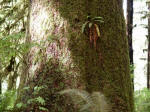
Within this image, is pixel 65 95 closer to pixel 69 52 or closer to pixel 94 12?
pixel 69 52

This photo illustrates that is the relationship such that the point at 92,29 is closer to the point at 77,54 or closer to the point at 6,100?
the point at 77,54

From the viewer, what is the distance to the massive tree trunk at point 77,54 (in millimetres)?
3322

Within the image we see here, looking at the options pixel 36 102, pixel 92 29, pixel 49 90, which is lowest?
pixel 36 102

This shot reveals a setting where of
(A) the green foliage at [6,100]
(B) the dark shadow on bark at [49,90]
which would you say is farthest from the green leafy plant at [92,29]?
(A) the green foliage at [6,100]

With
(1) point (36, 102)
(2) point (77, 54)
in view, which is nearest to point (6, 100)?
(1) point (36, 102)

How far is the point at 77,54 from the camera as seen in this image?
3.37 m

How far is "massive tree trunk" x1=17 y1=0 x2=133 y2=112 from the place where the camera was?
332 centimetres

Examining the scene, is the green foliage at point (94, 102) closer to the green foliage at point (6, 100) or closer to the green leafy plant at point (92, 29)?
the green leafy plant at point (92, 29)

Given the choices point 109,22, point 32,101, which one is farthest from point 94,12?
point 32,101

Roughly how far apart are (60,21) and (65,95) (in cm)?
107

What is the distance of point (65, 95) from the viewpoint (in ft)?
10.6

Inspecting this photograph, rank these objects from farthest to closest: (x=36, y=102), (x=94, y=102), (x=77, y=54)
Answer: (x=77, y=54) < (x=36, y=102) < (x=94, y=102)

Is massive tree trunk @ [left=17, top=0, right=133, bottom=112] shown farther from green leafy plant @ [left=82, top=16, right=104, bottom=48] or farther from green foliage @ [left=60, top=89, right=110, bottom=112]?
green foliage @ [left=60, top=89, right=110, bottom=112]

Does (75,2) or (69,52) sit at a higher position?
(75,2)
